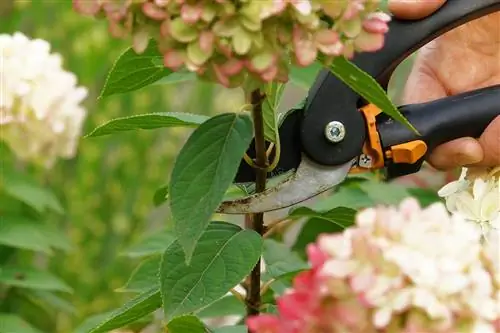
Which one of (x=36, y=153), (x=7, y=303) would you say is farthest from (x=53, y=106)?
(x=7, y=303)

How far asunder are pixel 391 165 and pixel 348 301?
0.38 m

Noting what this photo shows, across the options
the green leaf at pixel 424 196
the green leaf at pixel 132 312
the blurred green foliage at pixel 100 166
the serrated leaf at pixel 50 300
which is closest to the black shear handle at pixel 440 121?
the green leaf at pixel 132 312

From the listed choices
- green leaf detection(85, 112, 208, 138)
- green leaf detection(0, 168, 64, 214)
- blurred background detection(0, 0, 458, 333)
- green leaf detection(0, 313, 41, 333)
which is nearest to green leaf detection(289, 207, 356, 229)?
green leaf detection(85, 112, 208, 138)

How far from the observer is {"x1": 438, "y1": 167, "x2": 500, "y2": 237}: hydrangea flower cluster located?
2.73 ft

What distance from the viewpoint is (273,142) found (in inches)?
30.0

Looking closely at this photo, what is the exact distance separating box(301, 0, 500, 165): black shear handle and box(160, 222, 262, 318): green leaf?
0.30 feet

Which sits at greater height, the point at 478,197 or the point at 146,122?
the point at 146,122

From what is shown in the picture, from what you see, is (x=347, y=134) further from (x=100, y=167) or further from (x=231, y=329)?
(x=100, y=167)

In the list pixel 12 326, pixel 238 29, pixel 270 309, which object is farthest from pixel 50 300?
pixel 238 29

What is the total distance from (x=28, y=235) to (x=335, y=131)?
22.4 inches

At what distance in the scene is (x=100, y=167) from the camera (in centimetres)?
183

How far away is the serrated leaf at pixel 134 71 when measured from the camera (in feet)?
2.35

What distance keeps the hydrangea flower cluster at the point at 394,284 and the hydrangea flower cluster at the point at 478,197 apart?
0.31 metres

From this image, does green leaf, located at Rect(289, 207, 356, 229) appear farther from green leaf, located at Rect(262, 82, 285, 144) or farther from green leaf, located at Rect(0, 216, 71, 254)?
green leaf, located at Rect(0, 216, 71, 254)
